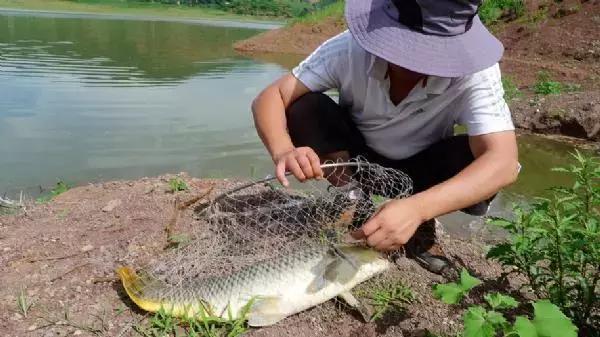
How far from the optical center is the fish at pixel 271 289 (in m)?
2.21

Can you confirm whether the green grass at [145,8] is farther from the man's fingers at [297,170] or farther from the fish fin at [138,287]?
the man's fingers at [297,170]

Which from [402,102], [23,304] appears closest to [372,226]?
[402,102]

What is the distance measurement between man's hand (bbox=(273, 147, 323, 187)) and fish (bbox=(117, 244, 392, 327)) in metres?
0.37

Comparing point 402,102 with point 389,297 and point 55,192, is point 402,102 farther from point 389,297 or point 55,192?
point 55,192

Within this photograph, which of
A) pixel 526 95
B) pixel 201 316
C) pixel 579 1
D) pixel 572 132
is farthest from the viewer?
pixel 579 1

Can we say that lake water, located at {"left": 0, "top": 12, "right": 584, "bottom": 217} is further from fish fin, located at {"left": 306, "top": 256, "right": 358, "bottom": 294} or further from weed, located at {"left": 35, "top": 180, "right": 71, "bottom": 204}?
fish fin, located at {"left": 306, "top": 256, "right": 358, "bottom": 294}

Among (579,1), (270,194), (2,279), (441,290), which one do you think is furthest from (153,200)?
(579,1)

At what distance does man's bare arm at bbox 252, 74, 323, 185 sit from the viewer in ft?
6.98

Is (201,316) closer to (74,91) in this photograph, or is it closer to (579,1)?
(74,91)

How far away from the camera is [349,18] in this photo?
2217 millimetres

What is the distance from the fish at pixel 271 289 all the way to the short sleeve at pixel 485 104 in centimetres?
72

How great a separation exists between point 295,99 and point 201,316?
1194 mm

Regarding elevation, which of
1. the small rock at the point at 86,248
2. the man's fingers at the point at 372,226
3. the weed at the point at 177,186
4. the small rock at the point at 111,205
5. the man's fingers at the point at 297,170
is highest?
the man's fingers at the point at 297,170

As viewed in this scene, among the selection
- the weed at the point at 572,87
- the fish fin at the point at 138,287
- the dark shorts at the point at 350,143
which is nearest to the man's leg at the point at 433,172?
the dark shorts at the point at 350,143
